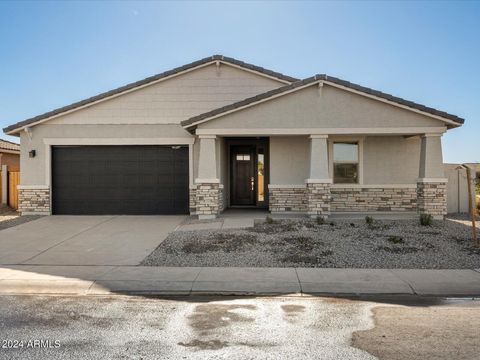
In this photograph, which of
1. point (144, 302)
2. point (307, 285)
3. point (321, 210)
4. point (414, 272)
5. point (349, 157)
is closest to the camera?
point (144, 302)

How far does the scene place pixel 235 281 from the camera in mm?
6387

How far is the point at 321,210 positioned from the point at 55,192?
10.2 m

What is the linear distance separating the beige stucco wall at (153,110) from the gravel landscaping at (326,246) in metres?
5.26

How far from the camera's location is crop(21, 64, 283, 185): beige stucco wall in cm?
1470

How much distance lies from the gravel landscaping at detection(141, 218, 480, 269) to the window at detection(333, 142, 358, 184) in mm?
3085

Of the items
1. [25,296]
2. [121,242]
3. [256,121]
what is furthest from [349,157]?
[25,296]

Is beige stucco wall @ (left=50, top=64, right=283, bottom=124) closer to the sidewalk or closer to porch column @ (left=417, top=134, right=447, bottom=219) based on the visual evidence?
porch column @ (left=417, top=134, right=447, bottom=219)

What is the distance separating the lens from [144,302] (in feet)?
18.3

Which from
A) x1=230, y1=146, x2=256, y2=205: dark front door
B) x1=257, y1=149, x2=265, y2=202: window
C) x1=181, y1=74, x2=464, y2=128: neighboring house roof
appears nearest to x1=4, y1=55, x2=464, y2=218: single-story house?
x1=181, y1=74, x2=464, y2=128: neighboring house roof

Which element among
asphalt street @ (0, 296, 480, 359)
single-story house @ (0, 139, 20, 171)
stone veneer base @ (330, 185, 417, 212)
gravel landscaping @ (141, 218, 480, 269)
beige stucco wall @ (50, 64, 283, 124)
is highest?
beige stucco wall @ (50, 64, 283, 124)

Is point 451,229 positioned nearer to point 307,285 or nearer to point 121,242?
point 307,285

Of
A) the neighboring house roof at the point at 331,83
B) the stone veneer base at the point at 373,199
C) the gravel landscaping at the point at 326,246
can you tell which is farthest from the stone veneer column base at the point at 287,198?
the neighboring house roof at the point at 331,83

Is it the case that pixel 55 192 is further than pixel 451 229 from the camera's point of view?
Yes

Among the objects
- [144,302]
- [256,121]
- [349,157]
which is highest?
[256,121]
